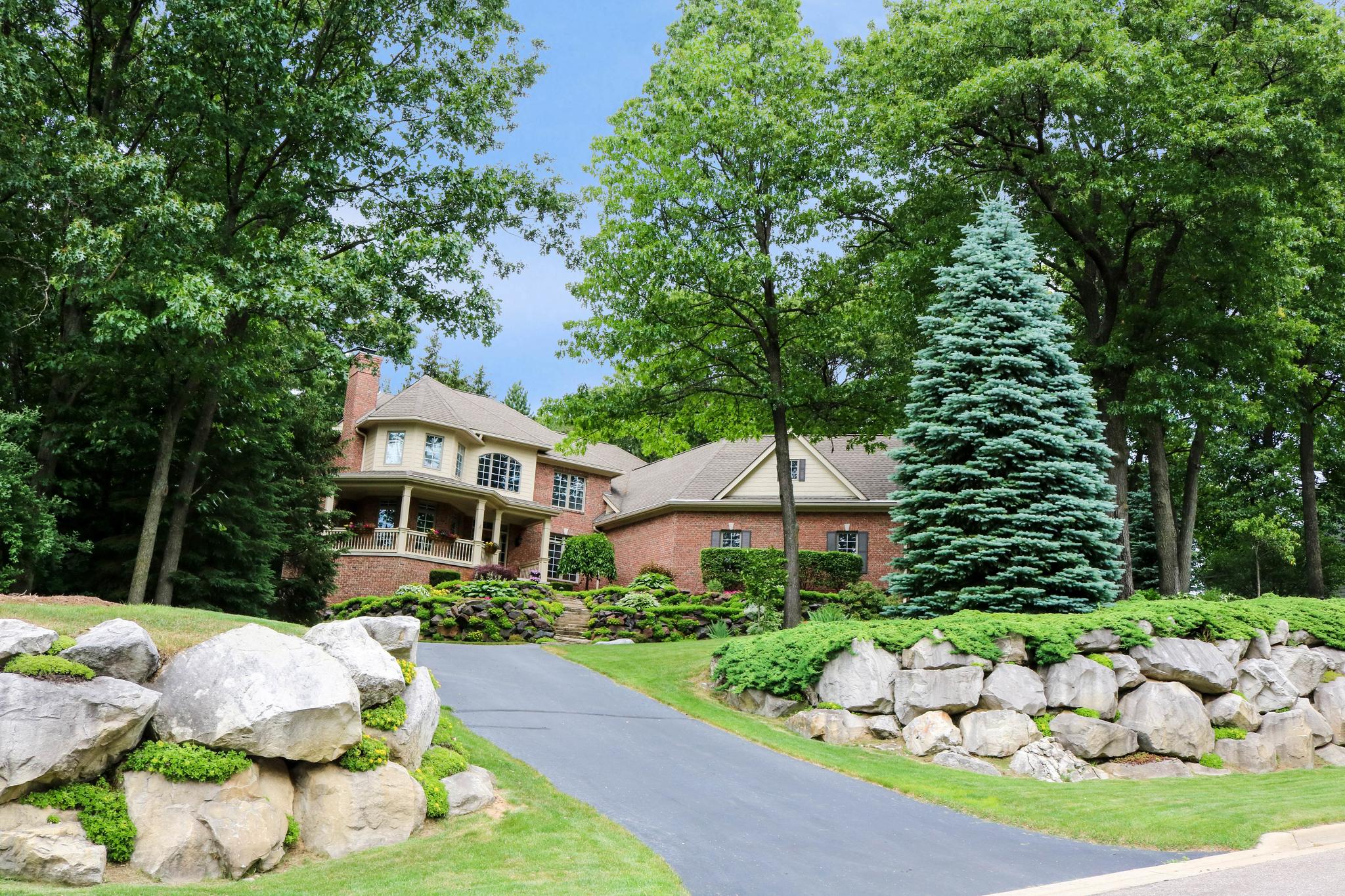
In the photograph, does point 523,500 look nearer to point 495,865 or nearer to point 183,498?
point 183,498

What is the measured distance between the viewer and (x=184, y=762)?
750cm

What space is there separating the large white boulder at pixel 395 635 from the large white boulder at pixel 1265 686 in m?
11.9

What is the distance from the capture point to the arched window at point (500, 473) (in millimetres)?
33938

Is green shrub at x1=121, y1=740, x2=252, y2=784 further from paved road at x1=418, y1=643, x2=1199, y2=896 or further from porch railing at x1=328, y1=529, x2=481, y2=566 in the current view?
porch railing at x1=328, y1=529, x2=481, y2=566

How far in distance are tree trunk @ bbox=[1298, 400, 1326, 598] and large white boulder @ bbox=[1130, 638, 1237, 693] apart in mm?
11048

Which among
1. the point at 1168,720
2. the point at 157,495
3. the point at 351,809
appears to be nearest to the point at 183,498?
the point at 157,495

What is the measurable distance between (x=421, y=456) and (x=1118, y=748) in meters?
23.9

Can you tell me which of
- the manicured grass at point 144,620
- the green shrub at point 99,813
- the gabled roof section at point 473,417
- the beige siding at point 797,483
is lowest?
the green shrub at point 99,813

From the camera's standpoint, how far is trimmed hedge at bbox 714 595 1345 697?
13.4m

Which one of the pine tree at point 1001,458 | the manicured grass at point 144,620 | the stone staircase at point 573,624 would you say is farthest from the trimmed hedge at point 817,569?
the manicured grass at point 144,620

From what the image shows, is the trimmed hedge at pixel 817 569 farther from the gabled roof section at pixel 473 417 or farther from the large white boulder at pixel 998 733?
the large white boulder at pixel 998 733

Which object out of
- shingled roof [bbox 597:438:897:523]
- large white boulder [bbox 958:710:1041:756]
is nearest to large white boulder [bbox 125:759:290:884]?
large white boulder [bbox 958:710:1041:756]

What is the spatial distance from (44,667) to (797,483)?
25.5 meters

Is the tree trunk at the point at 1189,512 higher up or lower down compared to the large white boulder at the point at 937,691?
higher up
